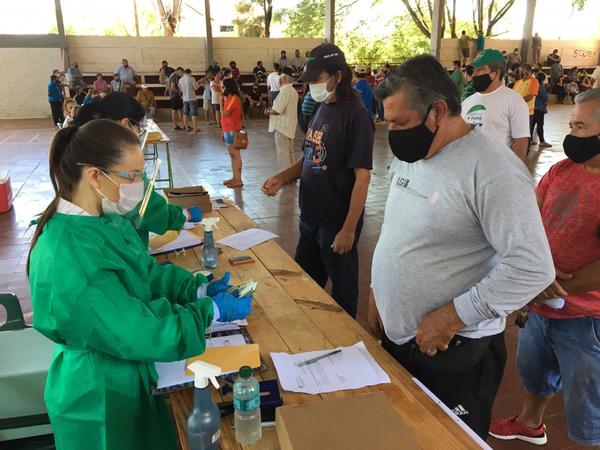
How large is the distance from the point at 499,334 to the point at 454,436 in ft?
1.43

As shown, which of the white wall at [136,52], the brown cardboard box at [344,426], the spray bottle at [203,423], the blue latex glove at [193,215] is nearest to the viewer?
the brown cardboard box at [344,426]

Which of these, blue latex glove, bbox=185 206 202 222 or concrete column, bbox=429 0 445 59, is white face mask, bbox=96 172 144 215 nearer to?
blue latex glove, bbox=185 206 202 222

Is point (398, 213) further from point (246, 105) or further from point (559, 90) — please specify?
point (559, 90)

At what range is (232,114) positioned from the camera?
22.4 ft

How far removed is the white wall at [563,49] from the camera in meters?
20.8

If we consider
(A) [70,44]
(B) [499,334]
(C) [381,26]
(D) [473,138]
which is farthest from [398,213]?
(C) [381,26]

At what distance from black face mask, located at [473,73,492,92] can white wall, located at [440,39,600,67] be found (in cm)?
1840

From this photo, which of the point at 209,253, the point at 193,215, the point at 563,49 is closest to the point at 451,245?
the point at 209,253

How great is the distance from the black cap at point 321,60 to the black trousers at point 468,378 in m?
1.46

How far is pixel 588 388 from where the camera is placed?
1845 millimetres

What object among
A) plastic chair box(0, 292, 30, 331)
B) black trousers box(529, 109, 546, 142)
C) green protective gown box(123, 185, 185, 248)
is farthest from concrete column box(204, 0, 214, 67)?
plastic chair box(0, 292, 30, 331)

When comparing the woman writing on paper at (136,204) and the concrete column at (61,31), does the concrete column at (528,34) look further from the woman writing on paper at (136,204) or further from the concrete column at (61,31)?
the woman writing on paper at (136,204)

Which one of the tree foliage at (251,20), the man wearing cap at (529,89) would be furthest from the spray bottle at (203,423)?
the tree foliage at (251,20)

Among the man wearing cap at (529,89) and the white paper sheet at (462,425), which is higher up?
the man wearing cap at (529,89)
